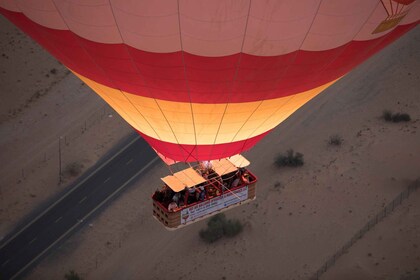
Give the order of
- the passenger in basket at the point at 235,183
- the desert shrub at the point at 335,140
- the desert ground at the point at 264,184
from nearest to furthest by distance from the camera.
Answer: the passenger in basket at the point at 235,183, the desert ground at the point at 264,184, the desert shrub at the point at 335,140

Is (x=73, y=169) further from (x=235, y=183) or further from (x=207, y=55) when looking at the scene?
(x=207, y=55)

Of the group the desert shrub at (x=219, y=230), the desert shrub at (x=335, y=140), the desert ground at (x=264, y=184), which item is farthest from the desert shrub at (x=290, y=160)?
the desert shrub at (x=219, y=230)

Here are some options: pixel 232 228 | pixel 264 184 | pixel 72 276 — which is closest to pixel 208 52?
pixel 72 276

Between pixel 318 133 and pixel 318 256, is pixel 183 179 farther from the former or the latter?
pixel 318 133

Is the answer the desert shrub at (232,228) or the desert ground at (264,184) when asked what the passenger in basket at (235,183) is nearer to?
the desert ground at (264,184)

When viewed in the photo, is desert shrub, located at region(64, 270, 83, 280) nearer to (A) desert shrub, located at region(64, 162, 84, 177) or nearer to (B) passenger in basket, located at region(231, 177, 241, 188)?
(A) desert shrub, located at region(64, 162, 84, 177)

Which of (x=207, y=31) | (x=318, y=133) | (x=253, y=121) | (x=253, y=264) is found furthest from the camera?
(x=318, y=133)

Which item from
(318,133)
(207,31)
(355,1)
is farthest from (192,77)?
(318,133)
